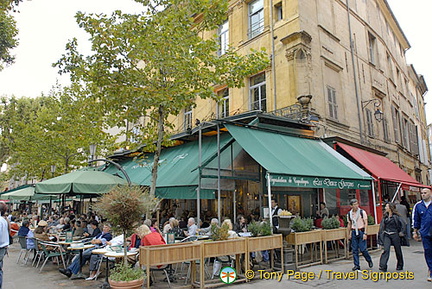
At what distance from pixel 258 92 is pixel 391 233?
844cm

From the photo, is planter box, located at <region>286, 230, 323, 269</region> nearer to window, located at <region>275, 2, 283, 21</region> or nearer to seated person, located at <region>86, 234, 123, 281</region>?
seated person, located at <region>86, 234, 123, 281</region>

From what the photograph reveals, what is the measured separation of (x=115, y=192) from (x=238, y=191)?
7826 mm

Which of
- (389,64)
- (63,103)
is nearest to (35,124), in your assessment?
(63,103)

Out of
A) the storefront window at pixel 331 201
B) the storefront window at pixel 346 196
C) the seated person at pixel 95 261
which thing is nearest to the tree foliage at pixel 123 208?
the seated person at pixel 95 261

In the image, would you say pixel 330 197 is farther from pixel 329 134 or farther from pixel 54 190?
pixel 54 190

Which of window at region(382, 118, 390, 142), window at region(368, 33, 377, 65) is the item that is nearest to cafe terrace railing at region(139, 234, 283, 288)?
window at region(382, 118, 390, 142)

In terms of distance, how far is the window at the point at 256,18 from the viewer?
1437 cm

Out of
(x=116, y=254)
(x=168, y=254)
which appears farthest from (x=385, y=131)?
(x=116, y=254)

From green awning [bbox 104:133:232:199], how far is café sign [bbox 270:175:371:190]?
2711mm

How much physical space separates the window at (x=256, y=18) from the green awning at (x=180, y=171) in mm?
6088

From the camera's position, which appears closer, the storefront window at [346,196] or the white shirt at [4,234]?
the white shirt at [4,234]

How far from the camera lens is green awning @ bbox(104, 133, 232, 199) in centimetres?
983

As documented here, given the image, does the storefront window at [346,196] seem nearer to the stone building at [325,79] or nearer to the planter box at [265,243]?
the stone building at [325,79]

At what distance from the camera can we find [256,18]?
1473cm
